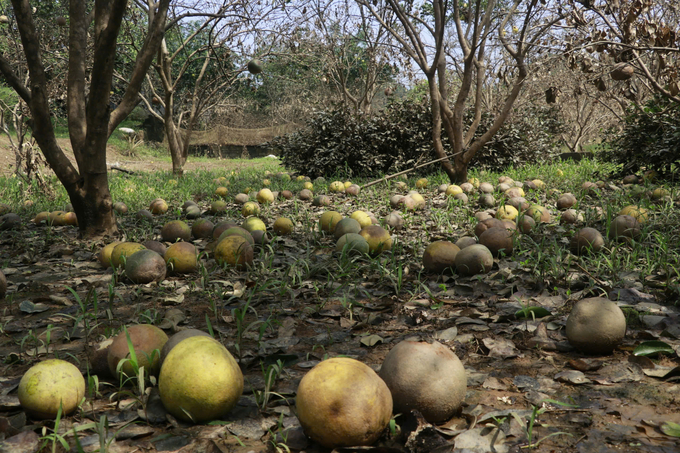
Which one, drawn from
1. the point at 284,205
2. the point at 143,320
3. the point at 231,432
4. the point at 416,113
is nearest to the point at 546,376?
the point at 231,432

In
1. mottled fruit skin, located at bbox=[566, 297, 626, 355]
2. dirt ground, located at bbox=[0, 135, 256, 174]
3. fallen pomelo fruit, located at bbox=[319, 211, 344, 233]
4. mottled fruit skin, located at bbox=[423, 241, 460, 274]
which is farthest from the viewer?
dirt ground, located at bbox=[0, 135, 256, 174]

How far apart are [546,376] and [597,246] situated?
198 centimetres

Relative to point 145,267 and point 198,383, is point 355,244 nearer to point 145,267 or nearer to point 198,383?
point 145,267

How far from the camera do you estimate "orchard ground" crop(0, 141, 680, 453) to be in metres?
1.76

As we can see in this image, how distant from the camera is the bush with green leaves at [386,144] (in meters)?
9.96

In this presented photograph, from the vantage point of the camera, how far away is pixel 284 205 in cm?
677

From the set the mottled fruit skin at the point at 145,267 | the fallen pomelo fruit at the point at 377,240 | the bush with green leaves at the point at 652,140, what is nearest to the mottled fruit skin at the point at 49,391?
the mottled fruit skin at the point at 145,267

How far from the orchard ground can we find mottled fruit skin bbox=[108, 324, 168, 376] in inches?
3.0

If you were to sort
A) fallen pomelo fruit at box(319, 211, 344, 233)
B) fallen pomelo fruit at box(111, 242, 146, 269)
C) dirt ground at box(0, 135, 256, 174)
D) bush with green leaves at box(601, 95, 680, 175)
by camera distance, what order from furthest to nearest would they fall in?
dirt ground at box(0, 135, 256, 174) < bush with green leaves at box(601, 95, 680, 175) < fallen pomelo fruit at box(319, 211, 344, 233) < fallen pomelo fruit at box(111, 242, 146, 269)

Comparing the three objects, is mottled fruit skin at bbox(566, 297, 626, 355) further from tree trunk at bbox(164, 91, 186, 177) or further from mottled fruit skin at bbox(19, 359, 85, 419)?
tree trunk at bbox(164, 91, 186, 177)

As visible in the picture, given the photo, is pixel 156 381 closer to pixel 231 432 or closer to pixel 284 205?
pixel 231 432

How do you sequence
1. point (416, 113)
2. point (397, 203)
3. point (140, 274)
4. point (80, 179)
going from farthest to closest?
1. point (416, 113)
2. point (397, 203)
3. point (80, 179)
4. point (140, 274)

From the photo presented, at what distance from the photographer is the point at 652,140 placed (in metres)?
7.05

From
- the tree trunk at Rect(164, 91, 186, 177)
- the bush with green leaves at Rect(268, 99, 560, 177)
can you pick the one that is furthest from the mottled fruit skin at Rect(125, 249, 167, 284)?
the bush with green leaves at Rect(268, 99, 560, 177)
